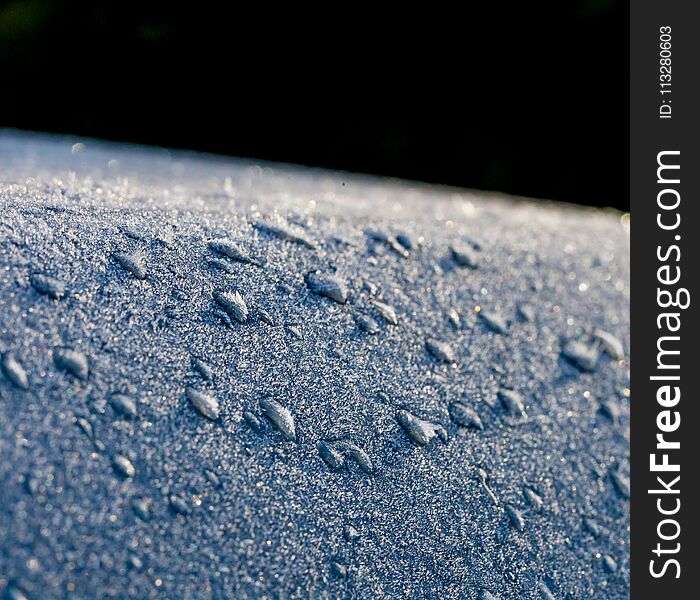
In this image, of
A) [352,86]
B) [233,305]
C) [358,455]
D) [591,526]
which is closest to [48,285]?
[233,305]

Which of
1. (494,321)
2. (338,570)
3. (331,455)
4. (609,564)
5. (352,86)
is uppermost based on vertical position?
(352,86)

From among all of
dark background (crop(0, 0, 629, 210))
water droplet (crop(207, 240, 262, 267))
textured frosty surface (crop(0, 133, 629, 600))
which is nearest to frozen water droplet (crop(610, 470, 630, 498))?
textured frosty surface (crop(0, 133, 629, 600))

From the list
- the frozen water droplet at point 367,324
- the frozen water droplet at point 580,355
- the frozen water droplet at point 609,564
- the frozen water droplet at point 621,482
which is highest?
the frozen water droplet at point 367,324

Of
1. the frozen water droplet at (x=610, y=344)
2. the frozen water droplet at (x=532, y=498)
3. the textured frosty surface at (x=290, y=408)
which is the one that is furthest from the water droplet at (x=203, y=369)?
the frozen water droplet at (x=610, y=344)

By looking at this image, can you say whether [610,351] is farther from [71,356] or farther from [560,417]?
[71,356]

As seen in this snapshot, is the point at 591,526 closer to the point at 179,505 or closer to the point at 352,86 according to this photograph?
the point at 179,505

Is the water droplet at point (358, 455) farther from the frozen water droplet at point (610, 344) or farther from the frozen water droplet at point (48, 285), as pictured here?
the frozen water droplet at point (610, 344)
